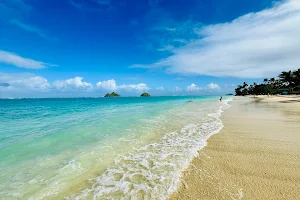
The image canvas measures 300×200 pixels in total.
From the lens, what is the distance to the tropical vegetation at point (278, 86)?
273 feet

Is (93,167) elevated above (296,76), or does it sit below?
below

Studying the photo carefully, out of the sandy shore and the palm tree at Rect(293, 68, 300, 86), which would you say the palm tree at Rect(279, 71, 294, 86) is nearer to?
the palm tree at Rect(293, 68, 300, 86)

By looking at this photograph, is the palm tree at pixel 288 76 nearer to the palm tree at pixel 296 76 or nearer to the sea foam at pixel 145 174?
the palm tree at pixel 296 76

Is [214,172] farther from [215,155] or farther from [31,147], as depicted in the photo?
[31,147]

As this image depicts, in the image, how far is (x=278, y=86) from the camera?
110m

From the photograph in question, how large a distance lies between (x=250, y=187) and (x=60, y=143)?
9.07 meters

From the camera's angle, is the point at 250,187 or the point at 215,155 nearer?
the point at 250,187

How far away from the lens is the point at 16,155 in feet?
23.6

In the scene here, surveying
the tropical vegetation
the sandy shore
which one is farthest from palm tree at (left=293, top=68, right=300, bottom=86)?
the sandy shore

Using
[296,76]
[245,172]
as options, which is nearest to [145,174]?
[245,172]

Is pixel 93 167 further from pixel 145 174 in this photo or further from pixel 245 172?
pixel 245 172

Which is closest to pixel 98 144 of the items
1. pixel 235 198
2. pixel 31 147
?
pixel 31 147

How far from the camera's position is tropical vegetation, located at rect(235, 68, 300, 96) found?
273 ft

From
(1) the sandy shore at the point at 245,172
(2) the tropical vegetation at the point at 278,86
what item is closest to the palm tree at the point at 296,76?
(2) the tropical vegetation at the point at 278,86
